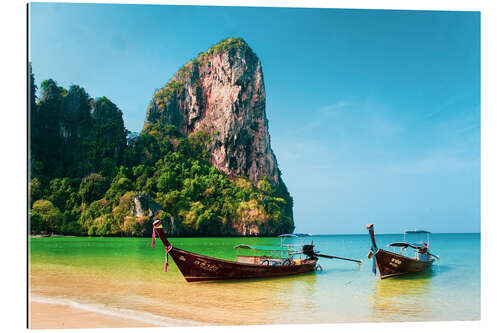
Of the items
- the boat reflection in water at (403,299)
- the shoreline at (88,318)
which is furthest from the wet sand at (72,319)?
the boat reflection in water at (403,299)

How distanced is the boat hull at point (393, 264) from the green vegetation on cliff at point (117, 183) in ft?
68.1

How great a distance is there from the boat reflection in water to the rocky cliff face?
30.2 metres

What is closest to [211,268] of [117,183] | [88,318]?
[88,318]

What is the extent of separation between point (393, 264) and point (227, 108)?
104 ft

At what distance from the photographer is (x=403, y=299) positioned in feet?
21.4

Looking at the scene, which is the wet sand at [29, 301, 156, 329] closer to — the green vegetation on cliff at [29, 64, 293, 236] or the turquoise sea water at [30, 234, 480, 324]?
the turquoise sea water at [30, 234, 480, 324]

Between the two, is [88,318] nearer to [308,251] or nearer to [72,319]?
[72,319]

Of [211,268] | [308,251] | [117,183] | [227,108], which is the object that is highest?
[227,108]

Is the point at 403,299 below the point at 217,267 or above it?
below

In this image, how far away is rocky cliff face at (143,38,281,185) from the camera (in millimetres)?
38188

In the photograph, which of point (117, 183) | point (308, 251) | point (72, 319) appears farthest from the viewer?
point (117, 183)

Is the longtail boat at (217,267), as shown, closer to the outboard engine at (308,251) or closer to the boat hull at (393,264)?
the outboard engine at (308,251)

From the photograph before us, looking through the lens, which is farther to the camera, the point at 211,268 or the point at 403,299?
the point at 211,268
